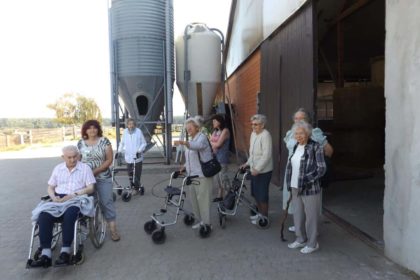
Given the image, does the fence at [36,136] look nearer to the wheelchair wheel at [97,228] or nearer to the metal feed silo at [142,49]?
the metal feed silo at [142,49]

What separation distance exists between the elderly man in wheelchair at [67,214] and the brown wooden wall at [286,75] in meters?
3.50

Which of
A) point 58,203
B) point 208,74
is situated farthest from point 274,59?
point 58,203

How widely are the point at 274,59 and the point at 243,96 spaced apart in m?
4.39

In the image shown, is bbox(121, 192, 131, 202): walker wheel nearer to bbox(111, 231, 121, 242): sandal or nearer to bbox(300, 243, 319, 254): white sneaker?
bbox(111, 231, 121, 242): sandal

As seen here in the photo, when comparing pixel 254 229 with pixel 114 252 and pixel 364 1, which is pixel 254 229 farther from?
pixel 364 1

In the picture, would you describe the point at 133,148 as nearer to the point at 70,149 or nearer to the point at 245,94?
the point at 70,149

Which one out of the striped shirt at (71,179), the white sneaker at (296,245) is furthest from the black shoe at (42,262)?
the white sneaker at (296,245)

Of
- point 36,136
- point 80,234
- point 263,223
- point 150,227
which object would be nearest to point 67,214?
point 80,234

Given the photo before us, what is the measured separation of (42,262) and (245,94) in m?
9.26

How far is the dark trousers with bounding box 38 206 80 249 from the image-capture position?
12.8 feet

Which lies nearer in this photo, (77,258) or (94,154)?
(77,258)

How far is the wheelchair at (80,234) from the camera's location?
3.90 meters

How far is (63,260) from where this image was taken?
380 centimetres

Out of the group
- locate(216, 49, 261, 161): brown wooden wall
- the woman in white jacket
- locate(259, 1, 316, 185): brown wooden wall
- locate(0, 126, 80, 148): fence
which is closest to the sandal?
the woman in white jacket
